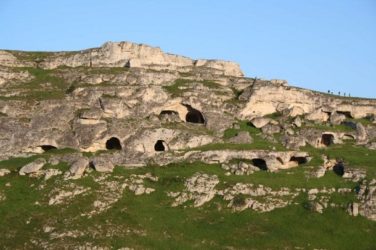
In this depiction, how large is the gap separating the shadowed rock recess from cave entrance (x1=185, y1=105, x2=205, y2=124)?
0.20 meters

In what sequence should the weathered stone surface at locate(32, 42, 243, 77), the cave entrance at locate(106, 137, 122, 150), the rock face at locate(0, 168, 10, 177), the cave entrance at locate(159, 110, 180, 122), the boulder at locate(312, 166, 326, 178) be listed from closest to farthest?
the rock face at locate(0, 168, 10, 177) < the boulder at locate(312, 166, 326, 178) < the cave entrance at locate(106, 137, 122, 150) < the cave entrance at locate(159, 110, 180, 122) < the weathered stone surface at locate(32, 42, 243, 77)

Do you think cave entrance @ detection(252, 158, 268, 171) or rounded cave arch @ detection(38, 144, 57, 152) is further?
rounded cave arch @ detection(38, 144, 57, 152)

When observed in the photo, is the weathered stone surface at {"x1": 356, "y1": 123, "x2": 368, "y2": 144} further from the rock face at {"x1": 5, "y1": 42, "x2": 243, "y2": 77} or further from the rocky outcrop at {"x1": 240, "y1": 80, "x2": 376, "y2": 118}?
the rock face at {"x1": 5, "y1": 42, "x2": 243, "y2": 77}

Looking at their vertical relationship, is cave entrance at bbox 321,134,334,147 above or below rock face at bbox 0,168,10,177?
above

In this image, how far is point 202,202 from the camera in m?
49.0

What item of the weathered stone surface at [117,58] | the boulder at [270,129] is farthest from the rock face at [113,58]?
the boulder at [270,129]

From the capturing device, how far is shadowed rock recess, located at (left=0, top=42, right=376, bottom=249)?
1969 inches

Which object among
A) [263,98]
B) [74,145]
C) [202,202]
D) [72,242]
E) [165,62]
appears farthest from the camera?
[165,62]

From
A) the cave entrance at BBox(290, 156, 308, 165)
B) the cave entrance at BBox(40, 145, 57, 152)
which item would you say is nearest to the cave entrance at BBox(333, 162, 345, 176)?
the cave entrance at BBox(290, 156, 308, 165)

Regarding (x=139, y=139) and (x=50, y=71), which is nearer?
(x=139, y=139)

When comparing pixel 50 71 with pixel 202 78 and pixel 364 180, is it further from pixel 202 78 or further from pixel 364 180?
pixel 364 180

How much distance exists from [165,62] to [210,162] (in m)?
22.2

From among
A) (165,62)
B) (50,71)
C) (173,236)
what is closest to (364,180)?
(173,236)

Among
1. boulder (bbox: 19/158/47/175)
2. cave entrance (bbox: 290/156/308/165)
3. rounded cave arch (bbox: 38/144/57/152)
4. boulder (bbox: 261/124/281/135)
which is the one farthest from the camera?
boulder (bbox: 261/124/281/135)
